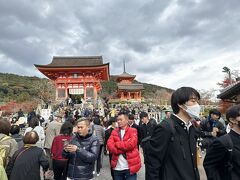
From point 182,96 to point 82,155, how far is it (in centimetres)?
179

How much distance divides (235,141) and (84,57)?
48676 mm

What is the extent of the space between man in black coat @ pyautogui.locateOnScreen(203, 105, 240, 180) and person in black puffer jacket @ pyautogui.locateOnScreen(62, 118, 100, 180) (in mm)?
1657

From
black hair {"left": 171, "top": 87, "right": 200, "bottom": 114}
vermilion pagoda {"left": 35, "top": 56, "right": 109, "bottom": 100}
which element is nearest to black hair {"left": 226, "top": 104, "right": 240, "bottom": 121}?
black hair {"left": 171, "top": 87, "right": 200, "bottom": 114}

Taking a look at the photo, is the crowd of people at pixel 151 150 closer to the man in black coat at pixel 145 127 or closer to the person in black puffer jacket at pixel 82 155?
the person in black puffer jacket at pixel 82 155

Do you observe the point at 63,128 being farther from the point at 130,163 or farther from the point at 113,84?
the point at 113,84

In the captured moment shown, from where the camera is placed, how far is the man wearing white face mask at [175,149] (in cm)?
275

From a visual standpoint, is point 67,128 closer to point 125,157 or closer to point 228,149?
point 125,157

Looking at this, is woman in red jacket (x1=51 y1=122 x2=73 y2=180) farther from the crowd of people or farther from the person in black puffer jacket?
the person in black puffer jacket

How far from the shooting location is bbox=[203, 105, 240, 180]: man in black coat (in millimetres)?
2986

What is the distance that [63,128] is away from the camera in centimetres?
564

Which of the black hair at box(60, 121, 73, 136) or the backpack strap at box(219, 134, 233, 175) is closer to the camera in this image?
the backpack strap at box(219, 134, 233, 175)

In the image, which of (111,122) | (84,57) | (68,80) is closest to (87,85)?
(68,80)

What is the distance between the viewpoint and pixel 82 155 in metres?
4.02

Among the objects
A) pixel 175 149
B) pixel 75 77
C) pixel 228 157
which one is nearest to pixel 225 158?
pixel 228 157
